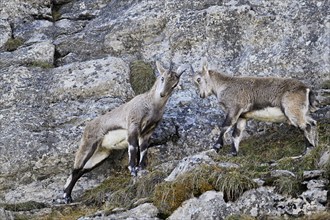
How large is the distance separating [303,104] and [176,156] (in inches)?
129

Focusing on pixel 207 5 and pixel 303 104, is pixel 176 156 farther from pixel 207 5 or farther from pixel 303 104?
pixel 207 5

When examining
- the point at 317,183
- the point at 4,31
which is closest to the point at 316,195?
the point at 317,183

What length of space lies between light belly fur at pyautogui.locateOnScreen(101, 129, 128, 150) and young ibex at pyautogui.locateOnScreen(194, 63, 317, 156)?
2155 millimetres

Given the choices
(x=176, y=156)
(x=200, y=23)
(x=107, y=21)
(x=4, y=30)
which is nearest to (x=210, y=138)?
(x=176, y=156)

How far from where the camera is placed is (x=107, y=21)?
712 inches

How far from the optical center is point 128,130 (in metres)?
14.0

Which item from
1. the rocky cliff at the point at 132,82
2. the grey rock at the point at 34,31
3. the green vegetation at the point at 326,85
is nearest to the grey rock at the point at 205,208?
the rocky cliff at the point at 132,82

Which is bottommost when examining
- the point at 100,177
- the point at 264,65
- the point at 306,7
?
the point at 100,177

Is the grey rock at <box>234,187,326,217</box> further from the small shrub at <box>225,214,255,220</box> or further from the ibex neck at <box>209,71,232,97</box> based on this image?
the ibex neck at <box>209,71,232,97</box>

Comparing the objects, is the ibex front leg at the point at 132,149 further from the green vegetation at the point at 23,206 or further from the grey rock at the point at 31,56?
the grey rock at the point at 31,56

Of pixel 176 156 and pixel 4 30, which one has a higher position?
pixel 4 30

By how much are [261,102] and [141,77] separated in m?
3.91

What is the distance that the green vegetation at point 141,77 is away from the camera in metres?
15.9

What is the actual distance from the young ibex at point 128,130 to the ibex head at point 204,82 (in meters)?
0.63
